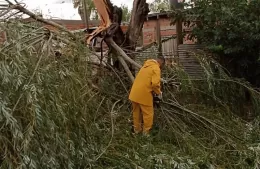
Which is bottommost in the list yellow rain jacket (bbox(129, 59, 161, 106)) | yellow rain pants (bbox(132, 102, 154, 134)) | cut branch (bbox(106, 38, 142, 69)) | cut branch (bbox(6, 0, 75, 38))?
yellow rain pants (bbox(132, 102, 154, 134))

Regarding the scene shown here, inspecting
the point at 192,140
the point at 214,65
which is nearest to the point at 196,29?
the point at 214,65

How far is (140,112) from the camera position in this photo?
605 cm

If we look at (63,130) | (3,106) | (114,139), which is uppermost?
(3,106)

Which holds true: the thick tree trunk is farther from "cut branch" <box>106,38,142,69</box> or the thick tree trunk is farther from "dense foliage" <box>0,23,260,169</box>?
"dense foliage" <box>0,23,260,169</box>

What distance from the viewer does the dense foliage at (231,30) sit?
23.7 feet

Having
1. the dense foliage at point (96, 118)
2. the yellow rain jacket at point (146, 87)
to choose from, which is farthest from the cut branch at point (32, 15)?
the yellow rain jacket at point (146, 87)

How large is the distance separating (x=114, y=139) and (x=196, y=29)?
148 inches

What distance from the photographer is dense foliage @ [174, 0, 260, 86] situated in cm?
721

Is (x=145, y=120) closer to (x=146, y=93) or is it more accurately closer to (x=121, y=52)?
(x=146, y=93)

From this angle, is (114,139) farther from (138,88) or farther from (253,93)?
(253,93)

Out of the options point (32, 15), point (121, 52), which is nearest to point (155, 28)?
point (121, 52)

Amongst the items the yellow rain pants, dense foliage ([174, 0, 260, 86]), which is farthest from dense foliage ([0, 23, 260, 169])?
dense foliage ([174, 0, 260, 86])

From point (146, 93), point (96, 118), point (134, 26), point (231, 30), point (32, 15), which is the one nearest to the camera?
point (96, 118)

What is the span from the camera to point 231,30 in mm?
7383
